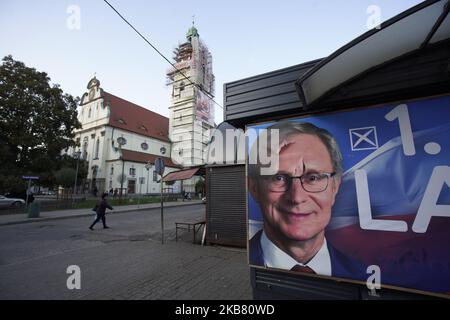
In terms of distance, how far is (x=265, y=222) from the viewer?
11.6 feet

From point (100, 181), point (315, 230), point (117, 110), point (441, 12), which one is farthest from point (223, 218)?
point (117, 110)

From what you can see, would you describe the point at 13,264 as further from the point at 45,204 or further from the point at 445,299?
the point at 45,204

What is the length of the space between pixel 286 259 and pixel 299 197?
2.99 ft

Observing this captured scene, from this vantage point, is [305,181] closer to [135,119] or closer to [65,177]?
[65,177]

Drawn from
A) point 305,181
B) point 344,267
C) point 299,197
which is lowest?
point 344,267

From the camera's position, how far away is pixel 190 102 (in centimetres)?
5325

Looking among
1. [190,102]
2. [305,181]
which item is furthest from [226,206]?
[190,102]

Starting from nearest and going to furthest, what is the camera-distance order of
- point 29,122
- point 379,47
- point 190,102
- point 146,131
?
point 379,47 < point 29,122 < point 146,131 < point 190,102

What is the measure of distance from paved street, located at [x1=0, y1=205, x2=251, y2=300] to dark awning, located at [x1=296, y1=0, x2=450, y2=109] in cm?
346

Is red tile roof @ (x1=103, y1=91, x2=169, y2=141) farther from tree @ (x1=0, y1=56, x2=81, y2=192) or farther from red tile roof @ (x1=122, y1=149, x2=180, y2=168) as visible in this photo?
tree @ (x1=0, y1=56, x2=81, y2=192)

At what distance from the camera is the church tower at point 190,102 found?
2058 inches

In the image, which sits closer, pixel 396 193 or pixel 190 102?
pixel 396 193

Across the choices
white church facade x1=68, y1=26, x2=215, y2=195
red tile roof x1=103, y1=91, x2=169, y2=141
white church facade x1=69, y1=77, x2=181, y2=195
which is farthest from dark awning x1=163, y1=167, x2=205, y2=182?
red tile roof x1=103, y1=91, x2=169, y2=141

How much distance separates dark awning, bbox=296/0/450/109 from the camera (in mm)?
2209
